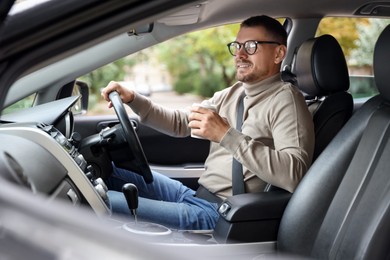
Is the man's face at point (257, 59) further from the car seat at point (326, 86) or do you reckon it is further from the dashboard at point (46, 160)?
the dashboard at point (46, 160)

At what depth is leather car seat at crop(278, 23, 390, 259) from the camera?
1.93m

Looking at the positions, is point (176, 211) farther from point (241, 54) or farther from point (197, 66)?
point (197, 66)

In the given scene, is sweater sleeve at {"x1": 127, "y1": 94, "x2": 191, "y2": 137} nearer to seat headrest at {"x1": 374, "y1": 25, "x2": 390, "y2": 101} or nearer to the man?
the man

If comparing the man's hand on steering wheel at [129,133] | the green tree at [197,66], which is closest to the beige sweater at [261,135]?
the man's hand on steering wheel at [129,133]

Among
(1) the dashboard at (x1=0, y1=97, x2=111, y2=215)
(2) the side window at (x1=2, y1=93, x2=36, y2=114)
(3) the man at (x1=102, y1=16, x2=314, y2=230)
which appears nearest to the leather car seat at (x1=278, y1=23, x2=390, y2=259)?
(3) the man at (x1=102, y1=16, x2=314, y2=230)

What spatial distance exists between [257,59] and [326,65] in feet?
0.98

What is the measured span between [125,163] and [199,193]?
354mm

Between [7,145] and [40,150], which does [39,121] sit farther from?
[7,145]

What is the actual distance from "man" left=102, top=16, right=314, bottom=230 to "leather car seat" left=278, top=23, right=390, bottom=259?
0.43 ft

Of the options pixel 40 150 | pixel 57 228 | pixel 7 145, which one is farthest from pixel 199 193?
pixel 57 228

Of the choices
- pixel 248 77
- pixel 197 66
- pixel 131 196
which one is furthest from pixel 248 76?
pixel 197 66

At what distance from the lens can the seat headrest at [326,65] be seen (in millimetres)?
2549

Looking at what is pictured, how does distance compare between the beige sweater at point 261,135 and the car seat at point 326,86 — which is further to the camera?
the car seat at point 326,86

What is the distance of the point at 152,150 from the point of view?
11.4 ft
